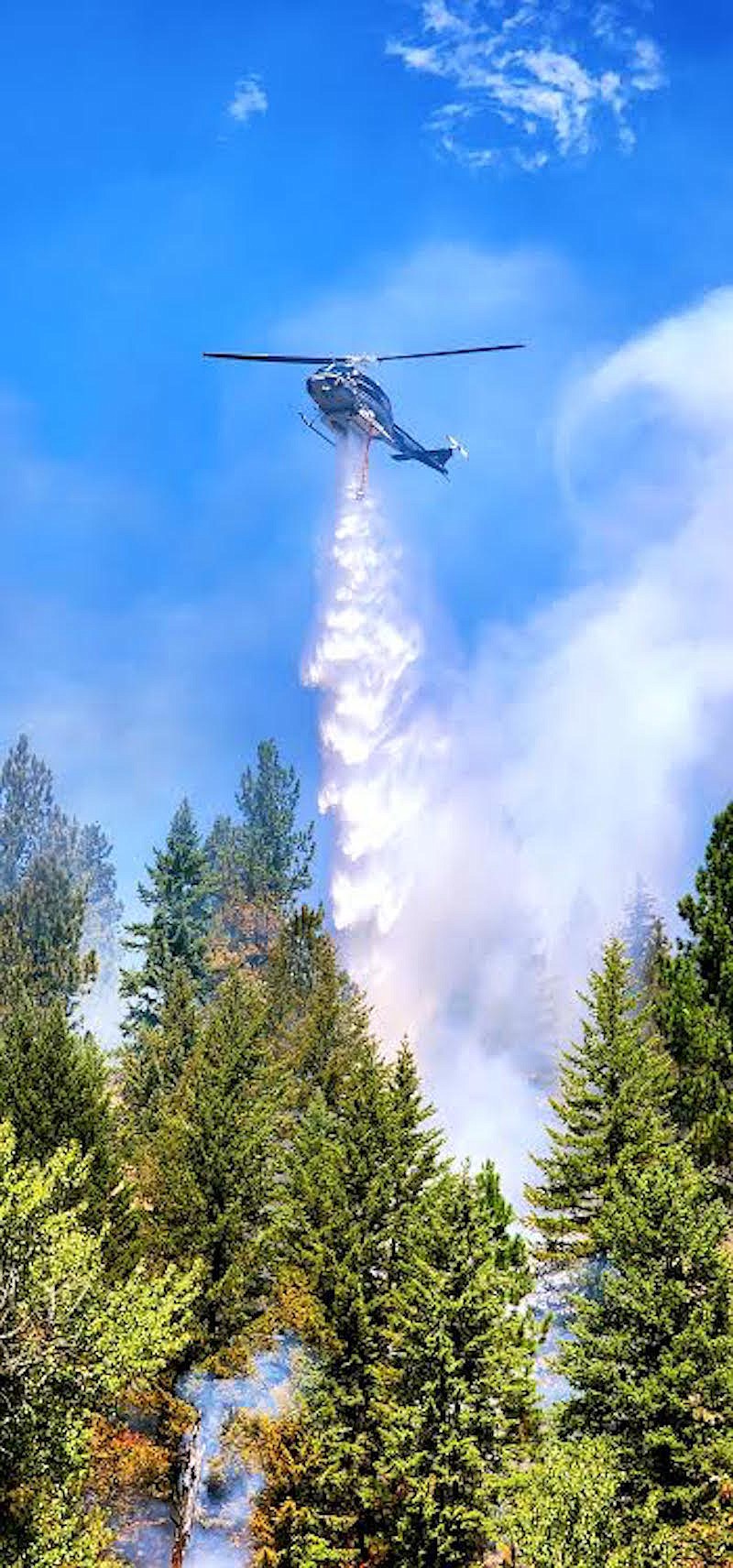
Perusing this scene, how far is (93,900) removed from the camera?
18750 centimetres

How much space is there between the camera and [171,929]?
69.2m

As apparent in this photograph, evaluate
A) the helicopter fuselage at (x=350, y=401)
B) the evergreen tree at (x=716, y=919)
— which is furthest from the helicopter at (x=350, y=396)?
the evergreen tree at (x=716, y=919)

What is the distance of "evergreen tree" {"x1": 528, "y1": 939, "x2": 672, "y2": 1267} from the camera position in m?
32.1

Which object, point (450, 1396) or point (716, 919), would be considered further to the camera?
point (716, 919)

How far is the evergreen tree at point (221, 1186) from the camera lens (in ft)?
107

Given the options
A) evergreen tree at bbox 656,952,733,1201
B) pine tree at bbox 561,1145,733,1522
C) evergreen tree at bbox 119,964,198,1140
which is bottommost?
pine tree at bbox 561,1145,733,1522

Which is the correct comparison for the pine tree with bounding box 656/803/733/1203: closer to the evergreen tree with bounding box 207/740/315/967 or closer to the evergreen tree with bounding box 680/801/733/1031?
the evergreen tree with bounding box 680/801/733/1031

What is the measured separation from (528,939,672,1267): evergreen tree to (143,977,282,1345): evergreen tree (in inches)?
340

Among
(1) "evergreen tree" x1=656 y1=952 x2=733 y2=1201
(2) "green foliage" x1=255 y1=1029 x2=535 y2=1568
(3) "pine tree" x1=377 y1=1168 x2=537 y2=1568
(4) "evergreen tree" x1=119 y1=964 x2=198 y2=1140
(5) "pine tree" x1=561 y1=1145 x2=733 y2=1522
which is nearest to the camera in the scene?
(5) "pine tree" x1=561 y1=1145 x2=733 y2=1522

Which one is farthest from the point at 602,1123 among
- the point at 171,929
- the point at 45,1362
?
the point at 171,929

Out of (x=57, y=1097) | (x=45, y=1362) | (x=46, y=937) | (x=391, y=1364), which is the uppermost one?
(x=46, y=937)

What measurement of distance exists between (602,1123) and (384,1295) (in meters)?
8.10

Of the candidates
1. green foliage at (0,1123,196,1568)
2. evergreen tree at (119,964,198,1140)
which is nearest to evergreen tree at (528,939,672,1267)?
green foliage at (0,1123,196,1568)

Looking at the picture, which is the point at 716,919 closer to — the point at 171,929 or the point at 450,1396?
the point at 450,1396
